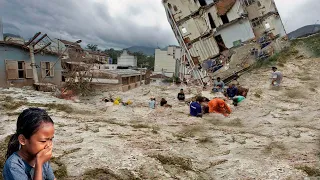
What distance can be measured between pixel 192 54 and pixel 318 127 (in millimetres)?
11779

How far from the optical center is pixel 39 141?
1.67m

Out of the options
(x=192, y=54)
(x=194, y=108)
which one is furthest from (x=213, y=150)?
(x=192, y=54)

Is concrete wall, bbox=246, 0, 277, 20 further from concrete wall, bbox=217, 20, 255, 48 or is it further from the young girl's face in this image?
the young girl's face

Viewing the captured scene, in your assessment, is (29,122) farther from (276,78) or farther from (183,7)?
(183,7)

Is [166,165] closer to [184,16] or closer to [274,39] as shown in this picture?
[184,16]

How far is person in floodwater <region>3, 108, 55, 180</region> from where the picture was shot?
162cm

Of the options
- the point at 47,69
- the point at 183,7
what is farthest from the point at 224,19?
the point at 47,69

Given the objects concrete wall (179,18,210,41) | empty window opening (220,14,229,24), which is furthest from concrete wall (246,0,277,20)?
concrete wall (179,18,210,41)

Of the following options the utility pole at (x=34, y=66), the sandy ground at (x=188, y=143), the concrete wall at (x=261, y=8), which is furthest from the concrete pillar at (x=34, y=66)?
the concrete wall at (x=261, y=8)

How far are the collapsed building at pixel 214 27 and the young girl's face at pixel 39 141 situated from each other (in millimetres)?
16835

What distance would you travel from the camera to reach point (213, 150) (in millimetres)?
5848

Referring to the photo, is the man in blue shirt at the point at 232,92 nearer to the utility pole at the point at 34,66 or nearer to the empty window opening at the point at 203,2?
the empty window opening at the point at 203,2

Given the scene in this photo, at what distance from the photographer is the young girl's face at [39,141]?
166 cm

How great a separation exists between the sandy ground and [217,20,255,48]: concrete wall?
8.18 m
